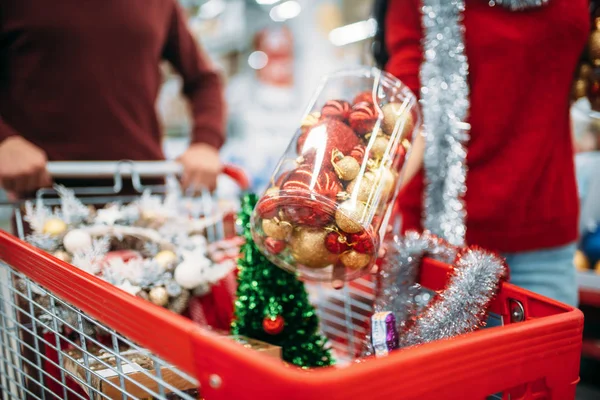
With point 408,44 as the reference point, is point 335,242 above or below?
below

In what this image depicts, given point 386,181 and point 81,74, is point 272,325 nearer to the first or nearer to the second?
point 386,181

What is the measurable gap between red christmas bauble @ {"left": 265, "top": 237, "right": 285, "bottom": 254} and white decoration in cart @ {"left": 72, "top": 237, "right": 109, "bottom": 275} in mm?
298

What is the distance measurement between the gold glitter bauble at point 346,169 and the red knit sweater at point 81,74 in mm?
801

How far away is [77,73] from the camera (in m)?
1.25

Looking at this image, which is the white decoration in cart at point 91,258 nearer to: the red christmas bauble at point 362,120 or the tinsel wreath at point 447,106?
the red christmas bauble at point 362,120

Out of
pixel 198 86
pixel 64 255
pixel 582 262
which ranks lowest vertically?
pixel 582 262

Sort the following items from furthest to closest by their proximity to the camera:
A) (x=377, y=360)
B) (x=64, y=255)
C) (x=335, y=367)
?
(x=64, y=255)
(x=335, y=367)
(x=377, y=360)

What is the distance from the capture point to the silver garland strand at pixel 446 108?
1.01 meters

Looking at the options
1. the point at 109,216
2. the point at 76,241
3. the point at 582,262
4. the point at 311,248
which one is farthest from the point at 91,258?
the point at 582,262

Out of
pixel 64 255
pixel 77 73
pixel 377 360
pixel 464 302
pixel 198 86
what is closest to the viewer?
pixel 377 360

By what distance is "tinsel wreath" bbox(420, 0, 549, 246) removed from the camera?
3.30 ft

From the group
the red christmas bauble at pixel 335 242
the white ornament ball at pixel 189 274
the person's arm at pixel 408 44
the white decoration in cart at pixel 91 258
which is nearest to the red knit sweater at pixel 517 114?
the person's arm at pixel 408 44

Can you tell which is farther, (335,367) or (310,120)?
(310,120)

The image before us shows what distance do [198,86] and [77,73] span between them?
436mm
